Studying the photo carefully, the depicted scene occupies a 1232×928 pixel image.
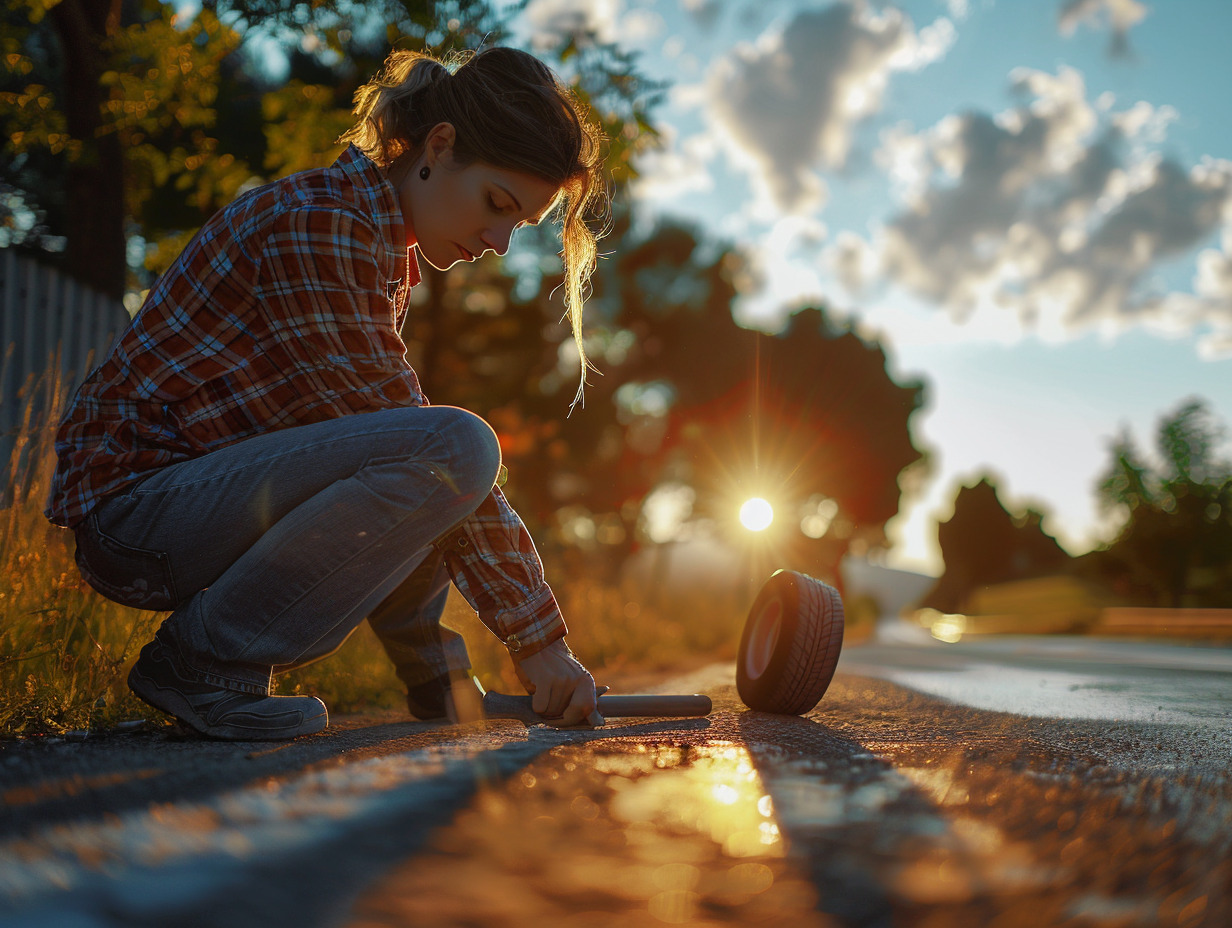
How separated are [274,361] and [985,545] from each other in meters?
71.5

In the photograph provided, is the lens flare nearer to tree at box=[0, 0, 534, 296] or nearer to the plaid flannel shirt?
tree at box=[0, 0, 534, 296]

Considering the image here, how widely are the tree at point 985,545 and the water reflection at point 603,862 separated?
68.3 meters

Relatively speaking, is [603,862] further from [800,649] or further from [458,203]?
[458,203]

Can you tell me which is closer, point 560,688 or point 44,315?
point 560,688

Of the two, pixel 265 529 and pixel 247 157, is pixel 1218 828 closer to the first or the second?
pixel 265 529

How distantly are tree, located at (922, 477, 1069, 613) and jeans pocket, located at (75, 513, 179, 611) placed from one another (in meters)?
67.9

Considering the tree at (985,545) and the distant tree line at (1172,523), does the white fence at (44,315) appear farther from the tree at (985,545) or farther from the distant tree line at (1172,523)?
the tree at (985,545)

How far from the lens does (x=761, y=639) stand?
2.71m

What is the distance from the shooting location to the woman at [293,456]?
→ 1.86 meters

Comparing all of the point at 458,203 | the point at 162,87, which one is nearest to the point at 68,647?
the point at 458,203

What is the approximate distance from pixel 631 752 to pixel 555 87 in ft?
5.99

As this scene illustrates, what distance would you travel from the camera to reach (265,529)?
76.5 inches

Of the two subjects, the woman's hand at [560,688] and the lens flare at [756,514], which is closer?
the woman's hand at [560,688]

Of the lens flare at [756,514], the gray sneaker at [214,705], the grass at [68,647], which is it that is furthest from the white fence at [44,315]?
the lens flare at [756,514]
